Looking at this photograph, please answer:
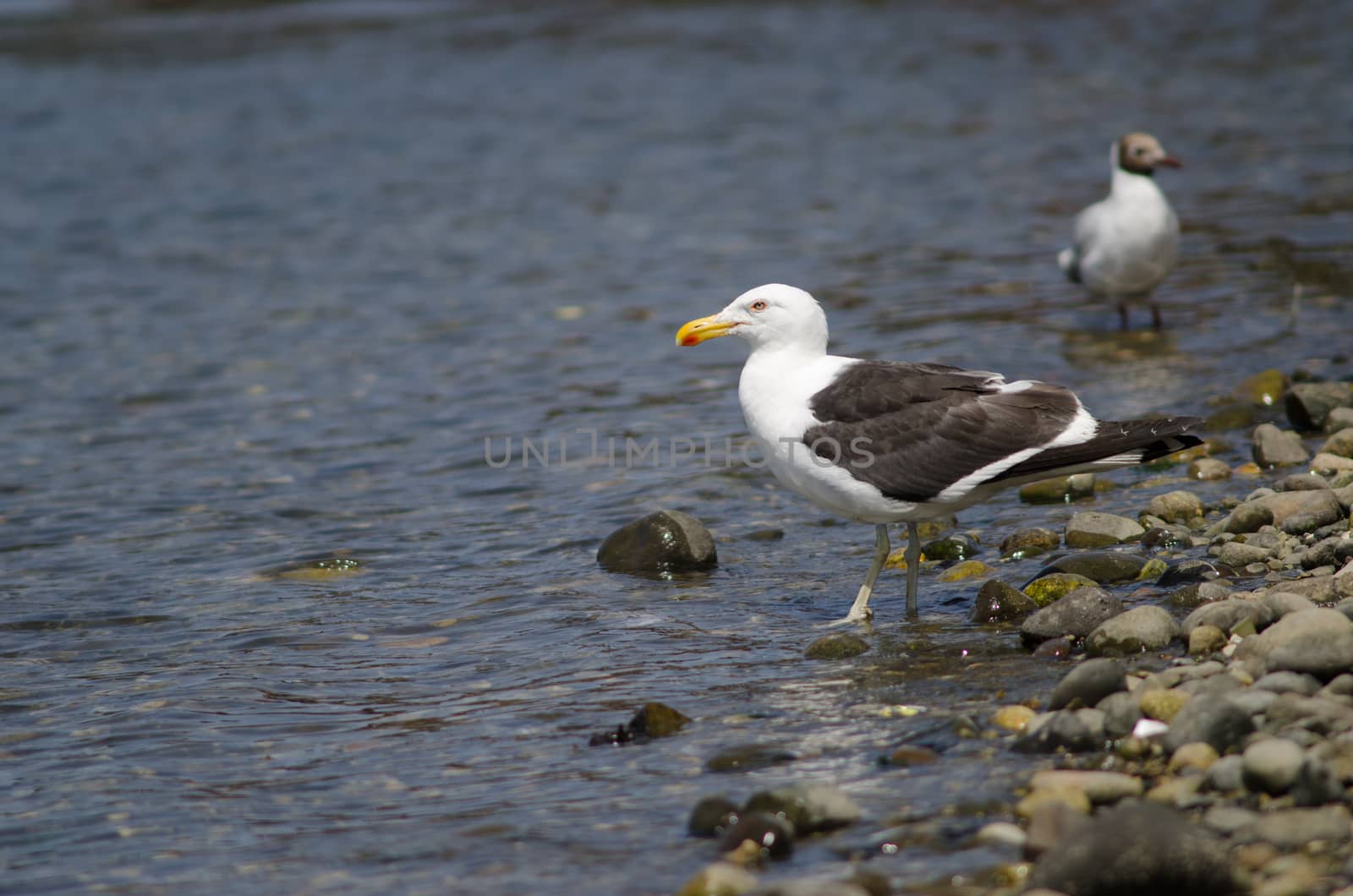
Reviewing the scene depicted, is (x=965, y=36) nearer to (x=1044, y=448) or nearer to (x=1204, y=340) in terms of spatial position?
(x=1204, y=340)

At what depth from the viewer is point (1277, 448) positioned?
7.86 m

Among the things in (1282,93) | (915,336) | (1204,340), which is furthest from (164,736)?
(1282,93)

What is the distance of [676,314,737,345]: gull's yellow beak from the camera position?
257 inches

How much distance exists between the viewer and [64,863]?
466 cm

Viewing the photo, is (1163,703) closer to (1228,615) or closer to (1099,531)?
(1228,615)

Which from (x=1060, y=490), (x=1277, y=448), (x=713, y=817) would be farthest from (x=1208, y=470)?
(x=713, y=817)

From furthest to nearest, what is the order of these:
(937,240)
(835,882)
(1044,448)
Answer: (937,240), (1044,448), (835,882)

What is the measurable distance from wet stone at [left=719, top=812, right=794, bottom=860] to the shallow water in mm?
77

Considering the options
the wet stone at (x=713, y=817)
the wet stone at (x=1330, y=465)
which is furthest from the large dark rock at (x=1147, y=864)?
the wet stone at (x=1330, y=465)

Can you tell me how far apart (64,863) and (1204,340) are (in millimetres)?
8571

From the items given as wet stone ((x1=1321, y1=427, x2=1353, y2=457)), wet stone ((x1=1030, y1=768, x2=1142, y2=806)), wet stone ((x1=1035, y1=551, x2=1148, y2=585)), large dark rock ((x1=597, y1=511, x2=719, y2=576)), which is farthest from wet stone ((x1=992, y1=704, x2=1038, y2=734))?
wet stone ((x1=1321, y1=427, x2=1353, y2=457))

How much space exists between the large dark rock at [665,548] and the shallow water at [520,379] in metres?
0.13

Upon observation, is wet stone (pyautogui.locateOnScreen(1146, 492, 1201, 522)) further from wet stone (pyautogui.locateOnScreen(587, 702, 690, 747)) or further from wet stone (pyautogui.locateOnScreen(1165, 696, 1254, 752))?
wet stone (pyautogui.locateOnScreen(587, 702, 690, 747))

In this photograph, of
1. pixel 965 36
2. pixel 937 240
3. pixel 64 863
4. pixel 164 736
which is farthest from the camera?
pixel 965 36
